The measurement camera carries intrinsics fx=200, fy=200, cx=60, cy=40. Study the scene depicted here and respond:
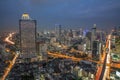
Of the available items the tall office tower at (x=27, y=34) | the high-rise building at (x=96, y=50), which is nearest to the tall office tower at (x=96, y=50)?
the high-rise building at (x=96, y=50)

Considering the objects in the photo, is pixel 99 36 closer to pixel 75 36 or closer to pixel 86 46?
pixel 86 46

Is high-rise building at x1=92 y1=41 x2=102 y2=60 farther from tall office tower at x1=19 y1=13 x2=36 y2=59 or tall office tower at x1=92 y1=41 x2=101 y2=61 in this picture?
tall office tower at x1=19 y1=13 x2=36 y2=59

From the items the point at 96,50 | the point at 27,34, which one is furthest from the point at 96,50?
the point at 27,34

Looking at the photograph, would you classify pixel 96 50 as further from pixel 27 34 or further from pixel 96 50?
pixel 27 34

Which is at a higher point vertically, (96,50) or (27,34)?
(27,34)

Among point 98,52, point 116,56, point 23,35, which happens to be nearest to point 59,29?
point 23,35

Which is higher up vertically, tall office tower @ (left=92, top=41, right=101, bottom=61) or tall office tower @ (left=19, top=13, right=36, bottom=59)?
tall office tower @ (left=19, top=13, right=36, bottom=59)

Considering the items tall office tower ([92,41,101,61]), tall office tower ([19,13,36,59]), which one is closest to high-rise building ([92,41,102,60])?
tall office tower ([92,41,101,61])

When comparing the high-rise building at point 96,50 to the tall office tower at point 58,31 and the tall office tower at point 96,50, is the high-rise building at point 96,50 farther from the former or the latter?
the tall office tower at point 58,31

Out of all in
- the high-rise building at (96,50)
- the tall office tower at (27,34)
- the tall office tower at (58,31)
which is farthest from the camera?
the tall office tower at (58,31)
